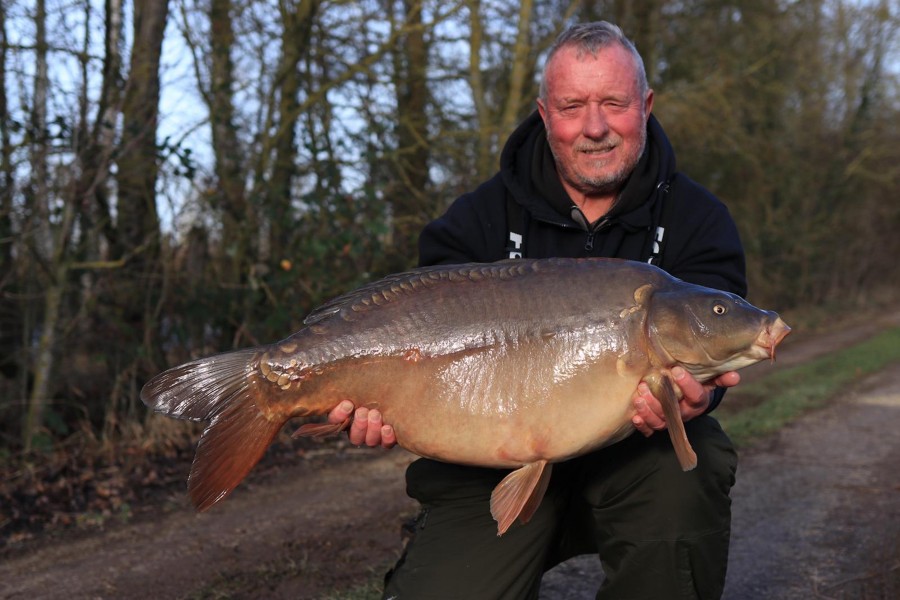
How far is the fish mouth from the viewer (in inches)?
81.4

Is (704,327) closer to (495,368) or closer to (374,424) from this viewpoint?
(495,368)

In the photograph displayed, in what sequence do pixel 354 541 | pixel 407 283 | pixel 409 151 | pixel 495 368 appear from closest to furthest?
pixel 495 368 → pixel 407 283 → pixel 354 541 → pixel 409 151

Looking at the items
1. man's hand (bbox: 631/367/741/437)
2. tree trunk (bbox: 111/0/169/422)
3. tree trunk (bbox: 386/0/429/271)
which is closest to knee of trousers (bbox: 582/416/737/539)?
man's hand (bbox: 631/367/741/437)

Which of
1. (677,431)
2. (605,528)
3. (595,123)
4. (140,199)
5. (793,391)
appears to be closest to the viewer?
(677,431)

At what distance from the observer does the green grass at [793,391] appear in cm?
582

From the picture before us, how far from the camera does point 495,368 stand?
214cm

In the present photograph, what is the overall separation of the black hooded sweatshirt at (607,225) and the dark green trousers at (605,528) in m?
0.52

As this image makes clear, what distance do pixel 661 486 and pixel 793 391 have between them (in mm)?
5465

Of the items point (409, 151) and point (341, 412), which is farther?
point (409, 151)

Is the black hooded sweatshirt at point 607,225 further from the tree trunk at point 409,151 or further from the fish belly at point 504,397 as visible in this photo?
the tree trunk at point 409,151

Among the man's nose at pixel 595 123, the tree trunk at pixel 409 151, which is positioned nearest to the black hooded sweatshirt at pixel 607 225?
the man's nose at pixel 595 123

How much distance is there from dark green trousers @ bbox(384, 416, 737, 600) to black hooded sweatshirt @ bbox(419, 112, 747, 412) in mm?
519

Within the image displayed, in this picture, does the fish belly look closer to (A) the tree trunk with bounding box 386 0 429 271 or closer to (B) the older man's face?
(B) the older man's face

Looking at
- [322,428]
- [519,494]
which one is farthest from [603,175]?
[322,428]
